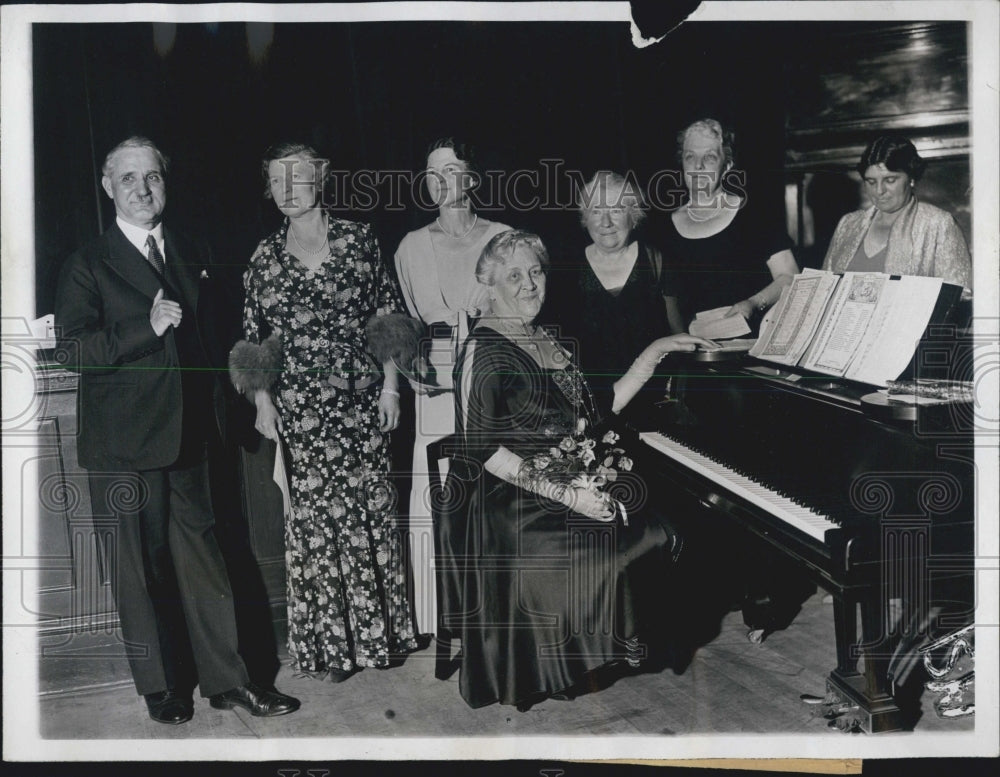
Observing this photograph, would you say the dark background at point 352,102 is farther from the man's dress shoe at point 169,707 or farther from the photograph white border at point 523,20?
the man's dress shoe at point 169,707

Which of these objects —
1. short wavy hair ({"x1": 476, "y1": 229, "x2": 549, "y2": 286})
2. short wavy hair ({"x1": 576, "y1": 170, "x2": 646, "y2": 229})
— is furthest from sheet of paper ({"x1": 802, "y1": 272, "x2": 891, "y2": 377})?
short wavy hair ({"x1": 476, "y1": 229, "x2": 549, "y2": 286})

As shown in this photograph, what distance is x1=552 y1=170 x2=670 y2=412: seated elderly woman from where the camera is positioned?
359 cm

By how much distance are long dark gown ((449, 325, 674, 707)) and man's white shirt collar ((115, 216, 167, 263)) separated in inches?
51.9

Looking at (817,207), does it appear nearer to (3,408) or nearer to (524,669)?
(524,669)

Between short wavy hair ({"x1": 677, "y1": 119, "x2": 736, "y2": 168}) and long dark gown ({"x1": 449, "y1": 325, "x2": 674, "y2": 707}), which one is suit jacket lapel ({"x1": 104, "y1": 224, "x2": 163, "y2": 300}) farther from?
short wavy hair ({"x1": 677, "y1": 119, "x2": 736, "y2": 168})

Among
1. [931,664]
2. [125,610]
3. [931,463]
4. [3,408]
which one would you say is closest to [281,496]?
[125,610]

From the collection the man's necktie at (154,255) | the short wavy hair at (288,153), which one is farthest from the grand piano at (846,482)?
the man's necktie at (154,255)

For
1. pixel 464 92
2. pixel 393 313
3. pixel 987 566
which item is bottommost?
pixel 987 566

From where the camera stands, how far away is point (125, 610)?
11.7 feet

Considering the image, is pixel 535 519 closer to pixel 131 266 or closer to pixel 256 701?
pixel 256 701

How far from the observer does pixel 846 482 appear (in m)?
3.05

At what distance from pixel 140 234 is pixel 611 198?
193 cm

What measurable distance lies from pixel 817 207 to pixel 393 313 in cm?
183

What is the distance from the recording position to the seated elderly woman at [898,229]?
11.6 feet
